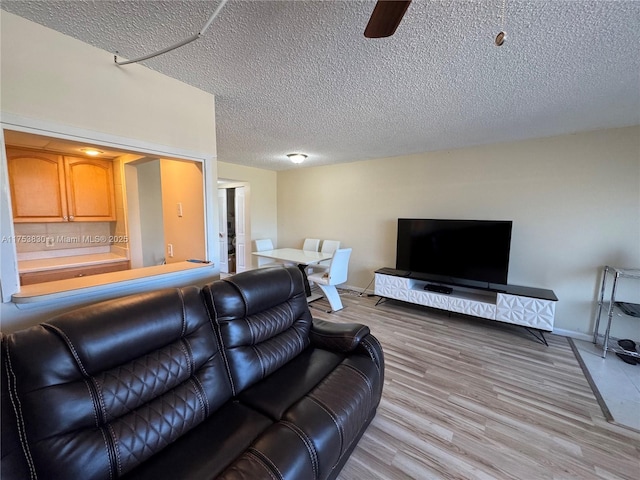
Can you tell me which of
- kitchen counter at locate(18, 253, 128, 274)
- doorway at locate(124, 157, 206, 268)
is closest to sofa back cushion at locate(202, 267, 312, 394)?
doorway at locate(124, 157, 206, 268)

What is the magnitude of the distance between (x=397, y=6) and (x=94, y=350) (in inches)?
65.2

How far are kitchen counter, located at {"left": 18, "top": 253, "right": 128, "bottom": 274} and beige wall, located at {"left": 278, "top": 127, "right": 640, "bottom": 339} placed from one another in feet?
12.0

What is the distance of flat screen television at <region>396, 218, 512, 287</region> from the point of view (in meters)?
3.10

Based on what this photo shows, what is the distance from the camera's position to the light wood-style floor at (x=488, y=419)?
1.44 metres

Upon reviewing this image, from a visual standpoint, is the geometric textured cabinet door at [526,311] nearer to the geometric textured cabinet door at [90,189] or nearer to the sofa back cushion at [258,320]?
the sofa back cushion at [258,320]

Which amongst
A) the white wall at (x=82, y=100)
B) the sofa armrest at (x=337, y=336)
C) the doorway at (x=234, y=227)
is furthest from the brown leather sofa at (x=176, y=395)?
the doorway at (x=234, y=227)

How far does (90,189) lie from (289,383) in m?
3.23

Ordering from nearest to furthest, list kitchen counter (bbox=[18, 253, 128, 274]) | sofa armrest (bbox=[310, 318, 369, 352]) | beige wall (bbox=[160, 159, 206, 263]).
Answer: sofa armrest (bbox=[310, 318, 369, 352]) < beige wall (bbox=[160, 159, 206, 263]) < kitchen counter (bbox=[18, 253, 128, 274])

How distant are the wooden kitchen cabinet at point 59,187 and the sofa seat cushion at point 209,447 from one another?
295cm

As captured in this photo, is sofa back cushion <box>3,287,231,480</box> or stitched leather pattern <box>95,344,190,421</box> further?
stitched leather pattern <box>95,344,190,421</box>

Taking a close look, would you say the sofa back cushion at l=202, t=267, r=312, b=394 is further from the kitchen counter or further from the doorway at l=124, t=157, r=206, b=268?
the kitchen counter

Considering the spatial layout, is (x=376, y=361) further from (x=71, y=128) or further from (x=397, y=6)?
(x=71, y=128)

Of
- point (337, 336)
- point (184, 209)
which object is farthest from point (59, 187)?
point (337, 336)

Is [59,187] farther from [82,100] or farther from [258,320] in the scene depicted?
[258,320]
